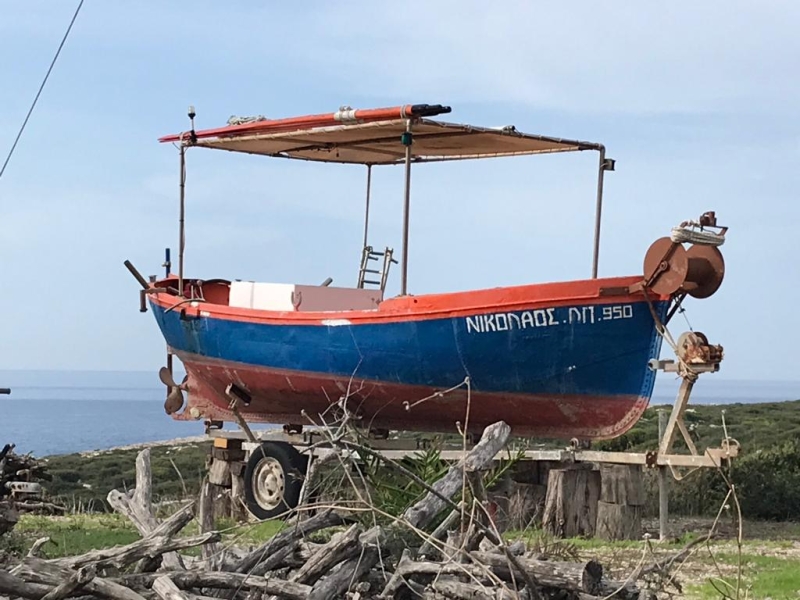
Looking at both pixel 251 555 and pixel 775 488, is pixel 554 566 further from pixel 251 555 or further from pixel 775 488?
pixel 775 488

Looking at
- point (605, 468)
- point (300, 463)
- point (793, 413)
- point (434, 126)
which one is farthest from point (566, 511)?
point (793, 413)

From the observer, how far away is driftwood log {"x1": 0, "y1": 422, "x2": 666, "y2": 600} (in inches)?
194

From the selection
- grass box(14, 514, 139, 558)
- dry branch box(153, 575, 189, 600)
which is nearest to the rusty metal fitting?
grass box(14, 514, 139, 558)

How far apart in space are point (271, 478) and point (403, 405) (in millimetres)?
1570

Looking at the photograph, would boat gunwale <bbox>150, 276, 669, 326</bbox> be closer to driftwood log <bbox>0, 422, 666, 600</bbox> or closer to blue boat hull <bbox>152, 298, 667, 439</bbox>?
blue boat hull <bbox>152, 298, 667, 439</bbox>

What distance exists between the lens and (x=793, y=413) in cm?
2655

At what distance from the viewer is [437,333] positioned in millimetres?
12539

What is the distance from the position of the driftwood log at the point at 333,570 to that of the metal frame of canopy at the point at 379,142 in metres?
7.17

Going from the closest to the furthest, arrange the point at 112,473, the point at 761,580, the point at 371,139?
the point at 761,580
the point at 371,139
the point at 112,473

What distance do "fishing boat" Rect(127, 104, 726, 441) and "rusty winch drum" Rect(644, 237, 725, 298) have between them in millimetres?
13

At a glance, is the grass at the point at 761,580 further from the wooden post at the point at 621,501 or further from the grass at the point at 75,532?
the grass at the point at 75,532

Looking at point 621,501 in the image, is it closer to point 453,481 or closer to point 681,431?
point 681,431

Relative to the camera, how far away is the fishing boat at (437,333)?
12.0 metres

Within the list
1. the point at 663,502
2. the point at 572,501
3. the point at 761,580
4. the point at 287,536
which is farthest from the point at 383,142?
the point at 287,536
